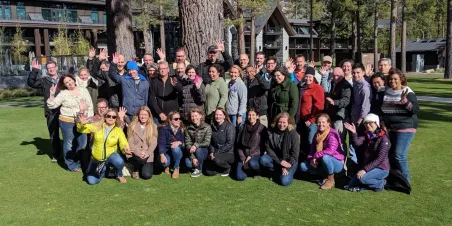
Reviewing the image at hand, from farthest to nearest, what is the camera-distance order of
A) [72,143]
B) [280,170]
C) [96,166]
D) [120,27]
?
[120,27], [72,143], [96,166], [280,170]

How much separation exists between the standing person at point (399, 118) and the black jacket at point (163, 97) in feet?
10.2

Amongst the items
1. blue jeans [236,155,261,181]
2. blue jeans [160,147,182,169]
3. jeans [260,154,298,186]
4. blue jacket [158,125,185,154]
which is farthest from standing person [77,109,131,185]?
jeans [260,154,298,186]

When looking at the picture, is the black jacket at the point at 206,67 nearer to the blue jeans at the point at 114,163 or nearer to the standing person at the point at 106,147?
the standing person at the point at 106,147

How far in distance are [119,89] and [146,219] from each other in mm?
2890

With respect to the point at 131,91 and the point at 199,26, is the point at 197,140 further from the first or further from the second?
the point at 199,26

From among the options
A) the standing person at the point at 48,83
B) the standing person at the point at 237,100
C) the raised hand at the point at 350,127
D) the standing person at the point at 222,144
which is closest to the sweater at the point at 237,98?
the standing person at the point at 237,100

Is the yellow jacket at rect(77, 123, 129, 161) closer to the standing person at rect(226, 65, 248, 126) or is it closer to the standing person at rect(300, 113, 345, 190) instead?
the standing person at rect(226, 65, 248, 126)

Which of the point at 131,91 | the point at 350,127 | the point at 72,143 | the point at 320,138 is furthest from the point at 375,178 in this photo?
the point at 72,143

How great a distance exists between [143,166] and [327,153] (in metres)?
2.70

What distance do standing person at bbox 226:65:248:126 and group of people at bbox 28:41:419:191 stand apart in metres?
0.02

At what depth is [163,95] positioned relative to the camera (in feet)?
21.3

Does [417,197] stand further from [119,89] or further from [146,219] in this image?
[119,89]

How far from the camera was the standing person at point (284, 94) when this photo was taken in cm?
605

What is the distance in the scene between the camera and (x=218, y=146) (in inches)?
244
